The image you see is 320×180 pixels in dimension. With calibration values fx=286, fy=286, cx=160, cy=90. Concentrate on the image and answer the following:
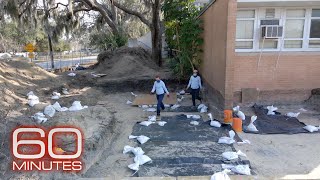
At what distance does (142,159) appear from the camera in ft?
20.6

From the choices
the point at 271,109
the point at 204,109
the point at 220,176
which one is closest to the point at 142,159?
the point at 220,176

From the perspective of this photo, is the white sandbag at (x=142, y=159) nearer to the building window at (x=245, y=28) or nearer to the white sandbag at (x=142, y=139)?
the white sandbag at (x=142, y=139)

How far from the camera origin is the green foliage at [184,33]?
1412 cm

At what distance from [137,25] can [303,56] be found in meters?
31.0

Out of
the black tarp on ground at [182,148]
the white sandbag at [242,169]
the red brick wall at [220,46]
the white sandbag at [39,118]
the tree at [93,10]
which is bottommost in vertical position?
the black tarp on ground at [182,148]

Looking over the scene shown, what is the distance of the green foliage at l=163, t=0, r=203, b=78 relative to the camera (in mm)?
14125

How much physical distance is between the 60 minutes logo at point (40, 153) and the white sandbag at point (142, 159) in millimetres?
1184

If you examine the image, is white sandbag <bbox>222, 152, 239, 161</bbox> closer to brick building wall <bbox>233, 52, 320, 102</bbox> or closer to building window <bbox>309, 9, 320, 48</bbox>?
brick building wall <bbox>233, 52, 320, 102</bbox>

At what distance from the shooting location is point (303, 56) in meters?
11.3

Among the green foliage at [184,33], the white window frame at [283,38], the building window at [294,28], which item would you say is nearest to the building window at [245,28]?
the white window frame at [283,38]

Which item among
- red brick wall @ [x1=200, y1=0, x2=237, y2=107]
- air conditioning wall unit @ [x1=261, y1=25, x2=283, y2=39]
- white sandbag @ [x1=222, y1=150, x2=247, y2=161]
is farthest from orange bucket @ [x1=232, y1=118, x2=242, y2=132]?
air conditioning wall unit @ [x1=261, y1=25, x2=283, y2=39]

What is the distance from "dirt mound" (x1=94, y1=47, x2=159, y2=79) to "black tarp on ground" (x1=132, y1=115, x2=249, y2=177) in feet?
29.3

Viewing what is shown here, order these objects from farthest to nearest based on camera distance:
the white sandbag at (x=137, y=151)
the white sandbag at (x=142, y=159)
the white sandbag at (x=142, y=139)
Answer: the white sandbag at (x=142, y=139) < the white sandbag at (x=137, y=151) < the white sandbag at (x=142, y=159)

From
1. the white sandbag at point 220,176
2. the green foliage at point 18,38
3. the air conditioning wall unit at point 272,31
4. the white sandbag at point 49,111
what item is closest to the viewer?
the white sandbag at point 220,176
